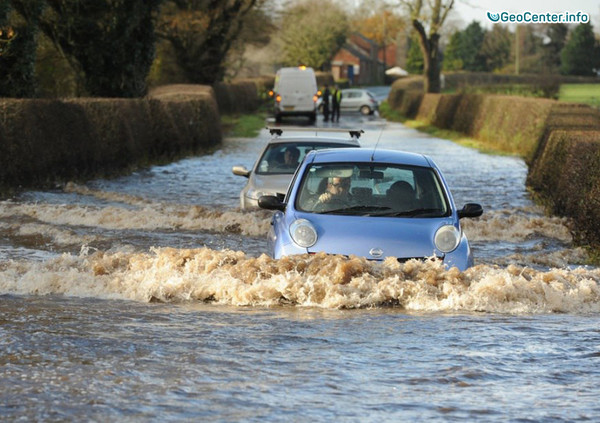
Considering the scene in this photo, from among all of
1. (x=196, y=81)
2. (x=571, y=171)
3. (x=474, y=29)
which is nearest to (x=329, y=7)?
(x=474, y=29)

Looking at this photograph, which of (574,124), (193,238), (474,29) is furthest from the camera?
(474,29)

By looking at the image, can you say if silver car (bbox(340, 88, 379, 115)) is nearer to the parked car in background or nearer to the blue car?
the parked car in background

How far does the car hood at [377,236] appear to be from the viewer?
35.3 ft

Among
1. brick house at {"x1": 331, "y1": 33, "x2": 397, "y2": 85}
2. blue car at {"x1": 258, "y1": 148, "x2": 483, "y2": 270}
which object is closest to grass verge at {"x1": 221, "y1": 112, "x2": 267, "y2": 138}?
blue car at {"x1": 258, "y1": 148, "x2": 483, "y2": 270}

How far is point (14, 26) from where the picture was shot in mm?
27969

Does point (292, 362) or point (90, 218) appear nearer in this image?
point (292, 362)

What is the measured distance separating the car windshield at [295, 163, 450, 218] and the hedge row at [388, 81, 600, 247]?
15.2 ft

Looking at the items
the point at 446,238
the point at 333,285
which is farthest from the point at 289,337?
the point at 446,238

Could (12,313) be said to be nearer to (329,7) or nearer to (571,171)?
(571,171)

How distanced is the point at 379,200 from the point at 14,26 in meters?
18.3

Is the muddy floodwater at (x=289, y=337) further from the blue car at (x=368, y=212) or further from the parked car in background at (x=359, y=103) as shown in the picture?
the parked car in background at (x=359, y=103)

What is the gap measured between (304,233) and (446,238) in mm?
1289

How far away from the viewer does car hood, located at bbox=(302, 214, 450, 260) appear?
1075 centimetres

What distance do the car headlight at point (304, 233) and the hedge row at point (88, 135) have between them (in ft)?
42.2
